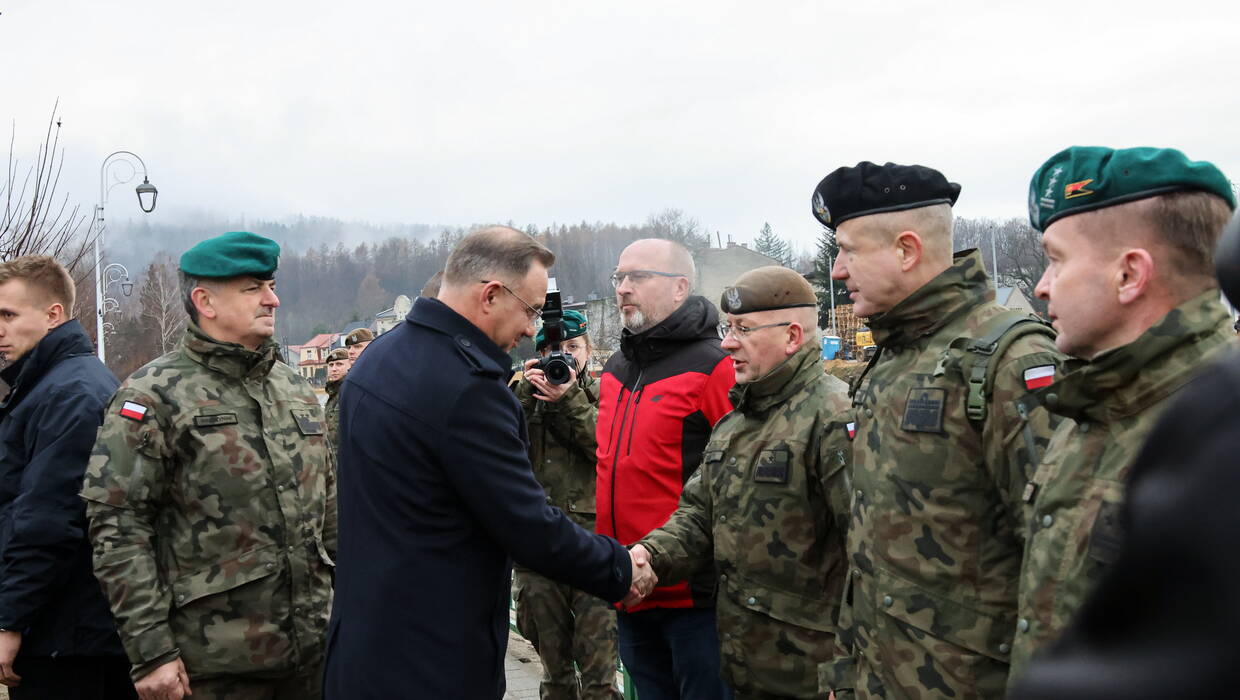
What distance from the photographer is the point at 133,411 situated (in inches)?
144

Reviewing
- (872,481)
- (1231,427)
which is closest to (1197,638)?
(1231,427)

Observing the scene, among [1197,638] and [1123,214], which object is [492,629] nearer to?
[1123,214]

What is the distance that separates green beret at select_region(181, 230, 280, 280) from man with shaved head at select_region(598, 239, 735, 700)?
5.64 feet

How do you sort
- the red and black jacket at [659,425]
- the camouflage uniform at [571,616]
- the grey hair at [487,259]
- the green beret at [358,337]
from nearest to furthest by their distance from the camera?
the grey hair at [487,259], the red and black jacket at [659,425], the camouflage uniform at [571,616], the green beret at [358,337]

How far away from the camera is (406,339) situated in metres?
3.17

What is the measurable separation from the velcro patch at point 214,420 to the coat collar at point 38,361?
1231mm

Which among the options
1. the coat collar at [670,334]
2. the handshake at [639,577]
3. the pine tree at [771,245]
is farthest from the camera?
the pine tree at [771,245]

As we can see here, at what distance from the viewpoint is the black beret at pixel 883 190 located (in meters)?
3.03

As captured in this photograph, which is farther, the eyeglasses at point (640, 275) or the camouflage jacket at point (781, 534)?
the eyeglasses at point (640, 275)

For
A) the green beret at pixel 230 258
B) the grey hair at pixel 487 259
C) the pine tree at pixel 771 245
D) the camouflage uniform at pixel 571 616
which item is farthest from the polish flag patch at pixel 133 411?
the pine tree at pixel 771 245

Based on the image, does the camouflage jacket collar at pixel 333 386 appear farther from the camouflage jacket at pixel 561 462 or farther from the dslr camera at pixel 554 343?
the dslr camera at pixel 554 343

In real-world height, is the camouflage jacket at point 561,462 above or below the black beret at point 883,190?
below

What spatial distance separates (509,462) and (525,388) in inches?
117

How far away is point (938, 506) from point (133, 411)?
9.70ft
